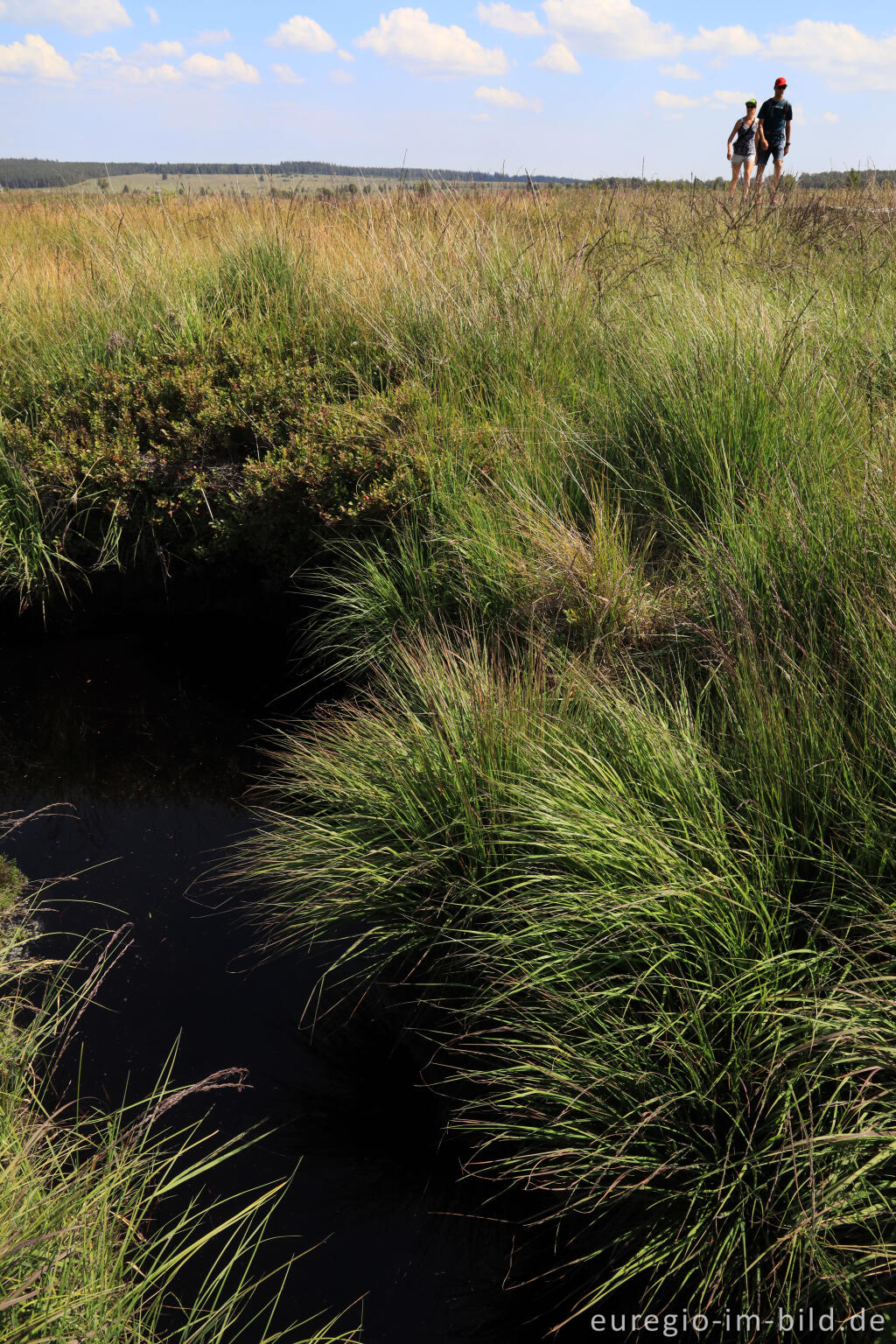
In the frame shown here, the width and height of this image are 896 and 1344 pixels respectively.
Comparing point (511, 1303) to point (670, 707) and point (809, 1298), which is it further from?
point (670, 707)

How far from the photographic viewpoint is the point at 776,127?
12.5 metres

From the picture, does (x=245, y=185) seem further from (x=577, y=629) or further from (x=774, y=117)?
(x=774, y=117)

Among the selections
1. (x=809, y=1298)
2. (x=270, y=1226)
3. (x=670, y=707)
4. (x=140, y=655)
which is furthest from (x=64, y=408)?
(x=809, y=1298)

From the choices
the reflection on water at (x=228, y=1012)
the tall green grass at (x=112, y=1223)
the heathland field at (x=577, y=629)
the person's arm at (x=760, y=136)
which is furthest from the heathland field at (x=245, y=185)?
the person's arm at (x=760, y=136)

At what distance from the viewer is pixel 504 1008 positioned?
2477 millimetres

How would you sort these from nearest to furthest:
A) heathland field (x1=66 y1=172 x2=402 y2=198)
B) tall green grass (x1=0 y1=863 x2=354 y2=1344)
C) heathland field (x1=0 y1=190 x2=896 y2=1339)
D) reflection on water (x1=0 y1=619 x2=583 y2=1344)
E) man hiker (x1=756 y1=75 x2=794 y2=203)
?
tall green grass (x1=0 y1=863 x2=354 y2=1344), heathland field (x1=0 y1=190 x2=896 y2=1339), reflection on water (x1=0 y1=619 x2=583 y2=1344), heathland field (x1=66 y1=172 x2=402 y2=198), man hiker (x1=756 y1=75 x2=794 y2=203)

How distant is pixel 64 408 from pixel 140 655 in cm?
144

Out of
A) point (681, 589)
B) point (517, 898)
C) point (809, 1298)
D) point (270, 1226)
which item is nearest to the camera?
point (809, 1298)

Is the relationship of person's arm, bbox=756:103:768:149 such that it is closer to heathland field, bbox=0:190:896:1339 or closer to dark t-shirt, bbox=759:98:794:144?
dark t-shirt, bbox=759:98:794:144

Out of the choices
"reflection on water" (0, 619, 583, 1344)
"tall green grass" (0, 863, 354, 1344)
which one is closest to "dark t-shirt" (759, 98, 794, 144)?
"reflection on water" (0, 619, 583, 1344)

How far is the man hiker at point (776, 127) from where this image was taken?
40.6 feet

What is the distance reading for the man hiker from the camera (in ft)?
40.6

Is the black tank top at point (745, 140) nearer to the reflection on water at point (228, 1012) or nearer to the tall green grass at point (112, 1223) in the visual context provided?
the reflection on water at point (228, 1012)

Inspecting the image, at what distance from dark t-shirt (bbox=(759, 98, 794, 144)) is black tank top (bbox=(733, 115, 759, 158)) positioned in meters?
0.54
